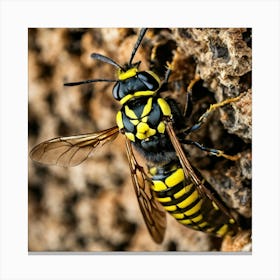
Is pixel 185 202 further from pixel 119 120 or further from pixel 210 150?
pixel 119 120

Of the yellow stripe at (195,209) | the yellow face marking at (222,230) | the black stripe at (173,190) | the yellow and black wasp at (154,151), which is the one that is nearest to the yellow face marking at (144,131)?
the yellow and black wasp at (154,151)

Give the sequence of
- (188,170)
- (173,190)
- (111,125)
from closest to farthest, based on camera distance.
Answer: (188,170), (173,190), (111,125)

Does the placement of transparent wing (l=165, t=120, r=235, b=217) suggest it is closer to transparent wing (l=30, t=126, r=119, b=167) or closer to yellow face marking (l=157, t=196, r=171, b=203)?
yellow face marking (l=157, t=196, r=171, b=203)

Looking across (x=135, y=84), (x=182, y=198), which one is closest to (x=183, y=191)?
(x=182, y=198)

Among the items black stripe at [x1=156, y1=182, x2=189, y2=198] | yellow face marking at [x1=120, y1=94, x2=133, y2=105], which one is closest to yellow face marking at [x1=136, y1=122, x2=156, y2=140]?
yellow face marking at [x1=120, y1=94, x2=133, y2=105]
